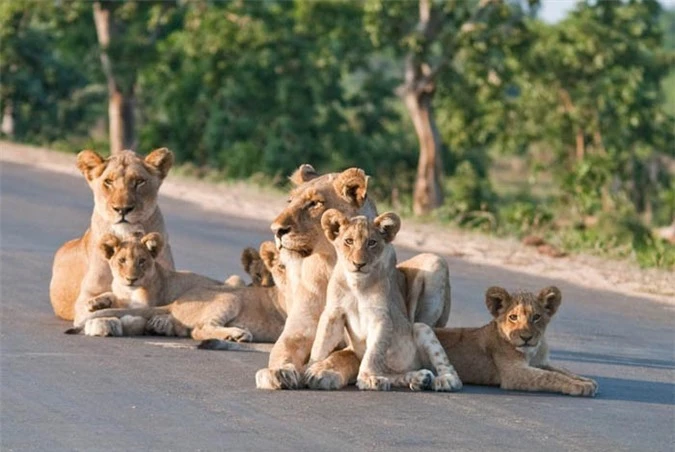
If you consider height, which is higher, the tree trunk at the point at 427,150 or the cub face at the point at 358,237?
the tree trunk at the point at 427,150

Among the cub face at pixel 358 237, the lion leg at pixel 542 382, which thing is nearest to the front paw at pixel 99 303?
the cub face at pixel 358 237

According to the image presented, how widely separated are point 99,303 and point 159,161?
1.07m

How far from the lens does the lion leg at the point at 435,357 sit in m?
8.47

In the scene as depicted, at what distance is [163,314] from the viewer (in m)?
10.2

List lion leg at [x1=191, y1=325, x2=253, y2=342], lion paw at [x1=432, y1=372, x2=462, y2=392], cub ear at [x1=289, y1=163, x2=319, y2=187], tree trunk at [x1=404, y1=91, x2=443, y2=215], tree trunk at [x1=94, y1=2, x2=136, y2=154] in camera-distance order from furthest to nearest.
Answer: tree trunk at [x1=94, y1=2, x2=136, y2=154] → tree trunk at [x1=404, y1=91, x2=443, y2=215] → lion leg at [x1=191, y1=325, x2=253, y2=342] → cub ear at [x1=289, y1=163, x2=319, y2=187] → lion paw at [x1=432, y1=372, x2=462, y2=392]

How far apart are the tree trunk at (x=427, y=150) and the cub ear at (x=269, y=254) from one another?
17.3 metres

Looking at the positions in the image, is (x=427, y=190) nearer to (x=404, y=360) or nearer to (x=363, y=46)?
(x=363, y=46)

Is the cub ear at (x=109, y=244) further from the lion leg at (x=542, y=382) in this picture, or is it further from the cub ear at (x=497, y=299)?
the lion leg at (x=542, y=382)

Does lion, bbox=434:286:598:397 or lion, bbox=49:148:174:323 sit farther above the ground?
lion, bbox=49:148:174:323

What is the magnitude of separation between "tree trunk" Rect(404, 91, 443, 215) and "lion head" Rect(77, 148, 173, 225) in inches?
654

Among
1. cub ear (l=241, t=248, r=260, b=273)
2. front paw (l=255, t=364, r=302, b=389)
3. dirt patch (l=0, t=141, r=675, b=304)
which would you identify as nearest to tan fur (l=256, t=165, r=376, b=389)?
front paw (l=255, t=364, r=302, b=389)

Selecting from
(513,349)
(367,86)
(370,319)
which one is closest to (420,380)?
(370,319)

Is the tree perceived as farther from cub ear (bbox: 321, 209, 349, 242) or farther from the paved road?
cub ear (bbox: 321, 209, 349, 242)

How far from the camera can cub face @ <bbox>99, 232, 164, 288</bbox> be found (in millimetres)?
10211
